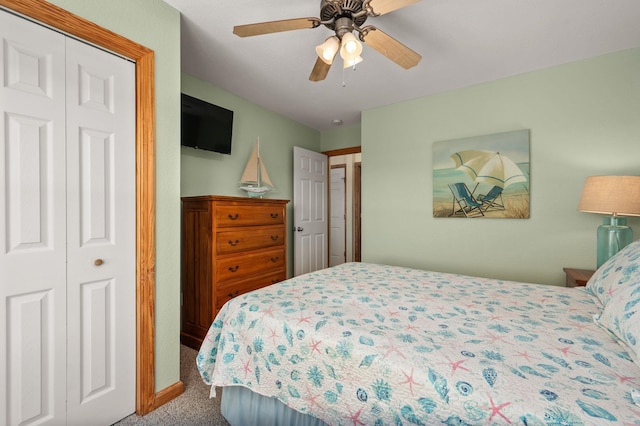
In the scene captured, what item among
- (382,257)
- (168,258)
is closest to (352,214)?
(382,257)

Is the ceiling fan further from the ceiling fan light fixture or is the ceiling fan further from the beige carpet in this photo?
the beige carpet

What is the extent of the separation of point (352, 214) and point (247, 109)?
228 cm

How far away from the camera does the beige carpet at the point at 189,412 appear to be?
1.60 meters

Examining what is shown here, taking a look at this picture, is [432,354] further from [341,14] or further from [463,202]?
[463,202]

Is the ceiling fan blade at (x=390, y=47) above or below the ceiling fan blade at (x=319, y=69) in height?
above

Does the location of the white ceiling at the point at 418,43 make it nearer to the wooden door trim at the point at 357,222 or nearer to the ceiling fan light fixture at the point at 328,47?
the ceiling fan light fixture at the point at 328,47

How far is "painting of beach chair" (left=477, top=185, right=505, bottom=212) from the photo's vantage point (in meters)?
2.79

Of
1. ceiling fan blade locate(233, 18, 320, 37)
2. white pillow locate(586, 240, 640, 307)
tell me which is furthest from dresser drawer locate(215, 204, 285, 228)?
white pillow locate(586, 240, 640, 307)

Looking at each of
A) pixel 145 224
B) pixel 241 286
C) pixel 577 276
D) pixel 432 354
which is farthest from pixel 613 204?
pixel 145 224

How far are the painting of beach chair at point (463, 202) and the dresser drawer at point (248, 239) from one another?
6.06ft

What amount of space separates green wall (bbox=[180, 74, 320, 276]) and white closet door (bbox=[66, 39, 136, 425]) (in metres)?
1.16

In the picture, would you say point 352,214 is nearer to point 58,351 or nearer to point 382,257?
point 382,257

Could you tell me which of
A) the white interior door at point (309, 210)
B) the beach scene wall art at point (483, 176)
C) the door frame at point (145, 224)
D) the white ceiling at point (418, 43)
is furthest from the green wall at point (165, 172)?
the beach scene wall art at point (483, 176)

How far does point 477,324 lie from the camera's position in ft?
4.07
